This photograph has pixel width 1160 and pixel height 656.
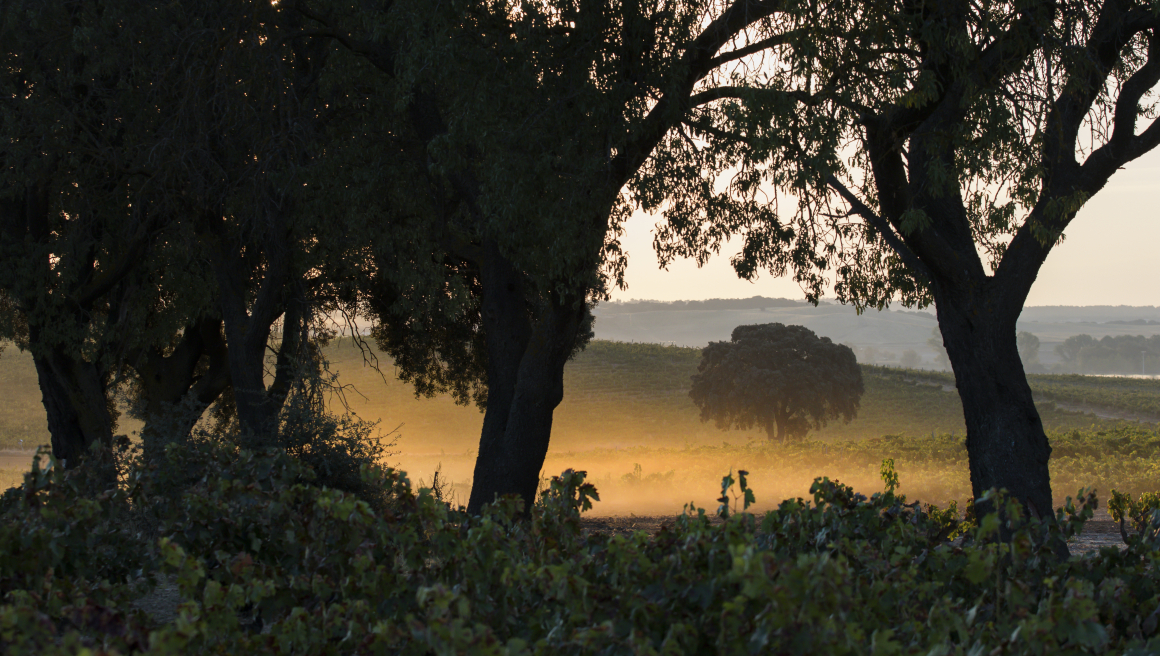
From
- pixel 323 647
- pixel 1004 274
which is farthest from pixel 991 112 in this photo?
pixel 323 647

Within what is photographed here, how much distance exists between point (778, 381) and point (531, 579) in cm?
3866

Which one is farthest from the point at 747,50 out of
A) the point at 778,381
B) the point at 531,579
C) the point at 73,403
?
the point at 778,381

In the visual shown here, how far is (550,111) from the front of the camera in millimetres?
10344

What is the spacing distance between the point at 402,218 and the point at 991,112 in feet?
28.1

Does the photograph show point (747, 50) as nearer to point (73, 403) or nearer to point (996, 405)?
point (996, 405)

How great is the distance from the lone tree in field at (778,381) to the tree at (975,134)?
30.7 meters

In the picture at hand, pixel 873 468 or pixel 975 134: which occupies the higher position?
pixel 975 134

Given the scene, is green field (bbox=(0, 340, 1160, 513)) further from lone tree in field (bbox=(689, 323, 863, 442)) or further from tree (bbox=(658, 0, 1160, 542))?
tree (bbox=(658, 0, 1160, 542))

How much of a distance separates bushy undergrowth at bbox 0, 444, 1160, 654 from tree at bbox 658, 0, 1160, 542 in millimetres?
4955

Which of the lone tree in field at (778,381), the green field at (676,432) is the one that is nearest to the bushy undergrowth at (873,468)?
the green field at (676,432)

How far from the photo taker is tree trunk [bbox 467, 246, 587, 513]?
1173cm

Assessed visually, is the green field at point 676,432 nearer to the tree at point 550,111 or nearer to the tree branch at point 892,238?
the tree at point 550,111

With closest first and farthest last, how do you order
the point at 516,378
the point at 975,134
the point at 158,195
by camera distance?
the point at 975,134, the point at 516,378, the point at 158,195

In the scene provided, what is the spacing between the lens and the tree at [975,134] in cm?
886
